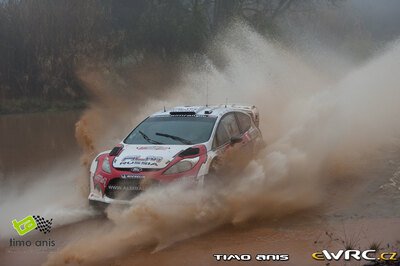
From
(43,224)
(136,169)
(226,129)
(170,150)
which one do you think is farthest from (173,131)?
(43,224)

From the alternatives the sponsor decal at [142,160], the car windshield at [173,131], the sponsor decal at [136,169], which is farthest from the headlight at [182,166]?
the car windshield at [173,131]

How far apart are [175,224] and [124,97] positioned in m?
20.2

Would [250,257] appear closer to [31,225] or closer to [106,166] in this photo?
[106,166]

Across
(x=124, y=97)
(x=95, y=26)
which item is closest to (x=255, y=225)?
(x=124, y=97)

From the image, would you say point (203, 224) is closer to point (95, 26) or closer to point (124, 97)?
point (124, 97)

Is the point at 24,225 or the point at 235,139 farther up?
the point at 235,139

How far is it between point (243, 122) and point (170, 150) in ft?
7.77

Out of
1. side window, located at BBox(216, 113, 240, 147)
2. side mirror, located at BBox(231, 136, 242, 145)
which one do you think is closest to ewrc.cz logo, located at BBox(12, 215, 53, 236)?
side window, located at BBox(216, 113, 240, 147)

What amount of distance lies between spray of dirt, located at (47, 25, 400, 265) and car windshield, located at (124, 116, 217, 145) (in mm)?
960

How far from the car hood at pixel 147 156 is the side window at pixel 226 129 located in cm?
80

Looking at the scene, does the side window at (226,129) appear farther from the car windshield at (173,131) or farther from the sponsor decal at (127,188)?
the sponsor decal at (127,188)

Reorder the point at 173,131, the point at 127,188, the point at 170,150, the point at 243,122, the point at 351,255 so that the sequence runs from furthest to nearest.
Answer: the point at 243,122 < the point at 173,131 < the point at 170,150 < the point at 127,188 < the point at 351,255

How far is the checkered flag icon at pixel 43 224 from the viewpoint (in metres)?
7.46

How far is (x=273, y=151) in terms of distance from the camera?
9445 millimetres
